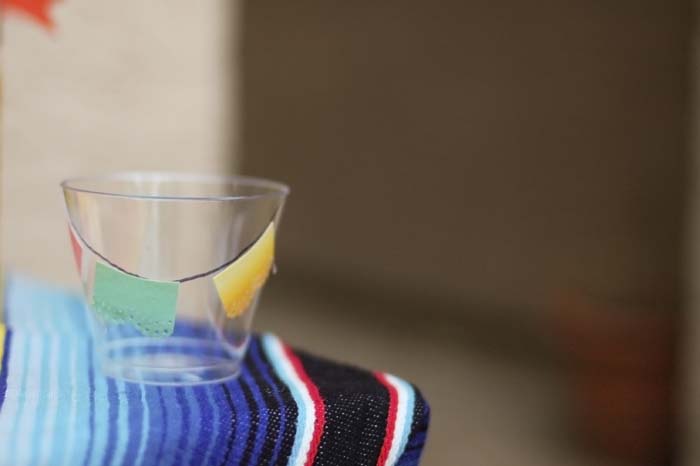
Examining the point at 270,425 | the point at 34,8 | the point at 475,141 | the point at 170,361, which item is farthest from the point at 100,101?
the point at 475,141

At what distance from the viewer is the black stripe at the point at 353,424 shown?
44cm

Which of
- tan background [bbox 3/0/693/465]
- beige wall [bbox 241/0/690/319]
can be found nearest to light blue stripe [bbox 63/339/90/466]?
tan background [bbox 3/0/693/465]

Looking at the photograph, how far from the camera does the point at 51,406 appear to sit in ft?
1.31

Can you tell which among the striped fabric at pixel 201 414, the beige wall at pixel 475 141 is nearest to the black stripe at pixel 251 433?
the striped fabric at pixel 201 414

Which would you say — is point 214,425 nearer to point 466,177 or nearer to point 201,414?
point 201,414

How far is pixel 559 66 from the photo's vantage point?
92.1 inches

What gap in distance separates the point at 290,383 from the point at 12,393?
143mm

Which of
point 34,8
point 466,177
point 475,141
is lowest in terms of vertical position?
point 466,177

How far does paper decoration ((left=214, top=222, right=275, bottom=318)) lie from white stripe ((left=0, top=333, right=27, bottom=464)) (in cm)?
11

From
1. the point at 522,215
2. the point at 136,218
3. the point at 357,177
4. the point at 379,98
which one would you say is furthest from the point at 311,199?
the point at 136,218

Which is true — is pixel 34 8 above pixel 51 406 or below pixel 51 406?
above

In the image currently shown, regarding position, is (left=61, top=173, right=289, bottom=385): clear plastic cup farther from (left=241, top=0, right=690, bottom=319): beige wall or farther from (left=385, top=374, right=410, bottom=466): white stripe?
(left=241, top=0, right=690, bottom=319): beige wall

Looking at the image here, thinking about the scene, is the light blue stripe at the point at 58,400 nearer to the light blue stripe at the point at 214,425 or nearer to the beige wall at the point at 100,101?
the light blue stripe at the point at 214,425

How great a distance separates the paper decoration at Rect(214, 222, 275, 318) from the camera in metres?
0.48
